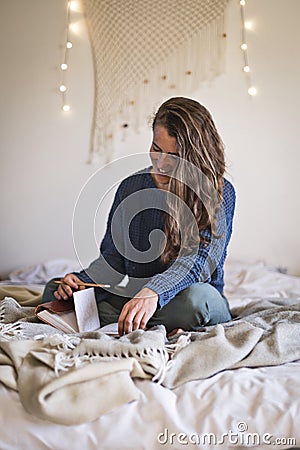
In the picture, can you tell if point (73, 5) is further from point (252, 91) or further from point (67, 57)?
point (252, 91)

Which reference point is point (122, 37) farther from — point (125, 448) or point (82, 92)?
point (125, 448)

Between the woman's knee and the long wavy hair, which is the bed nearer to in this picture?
the woman's knee

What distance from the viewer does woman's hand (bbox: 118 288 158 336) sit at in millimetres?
1355

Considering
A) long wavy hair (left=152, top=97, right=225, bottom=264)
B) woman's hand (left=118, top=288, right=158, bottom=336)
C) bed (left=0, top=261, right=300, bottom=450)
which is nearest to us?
bed (left=0, top=261, right=300, bottom=450)

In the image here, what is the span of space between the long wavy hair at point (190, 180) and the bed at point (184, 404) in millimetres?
373

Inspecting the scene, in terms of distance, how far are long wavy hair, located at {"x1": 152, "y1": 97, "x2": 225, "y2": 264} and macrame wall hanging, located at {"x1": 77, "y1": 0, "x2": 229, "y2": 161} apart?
1094mm

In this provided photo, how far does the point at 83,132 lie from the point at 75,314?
1.40 meters

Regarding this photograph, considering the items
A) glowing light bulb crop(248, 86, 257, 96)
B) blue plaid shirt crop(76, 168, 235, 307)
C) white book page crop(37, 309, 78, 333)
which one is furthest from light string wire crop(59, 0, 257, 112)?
white book page crop(37, 309, 78, 333)

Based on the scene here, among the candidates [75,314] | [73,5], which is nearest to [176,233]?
[75,314]

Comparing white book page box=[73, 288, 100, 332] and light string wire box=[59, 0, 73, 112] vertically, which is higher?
light string wire box=[59, 0, 73, 112]

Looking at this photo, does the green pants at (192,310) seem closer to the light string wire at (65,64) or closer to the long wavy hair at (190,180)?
the long wavy hair at (190,180)

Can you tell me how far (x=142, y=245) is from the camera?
1702 mm

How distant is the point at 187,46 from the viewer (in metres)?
2.71

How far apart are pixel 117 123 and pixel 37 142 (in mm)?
390
